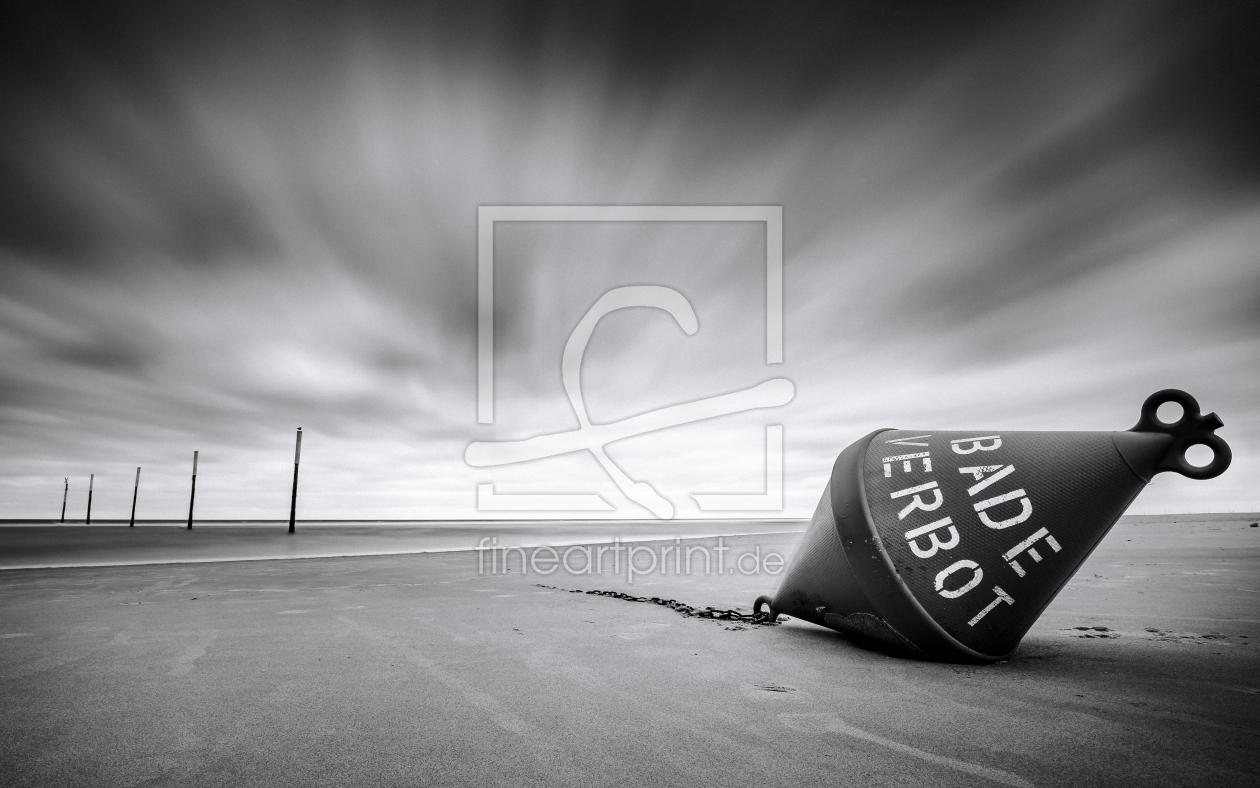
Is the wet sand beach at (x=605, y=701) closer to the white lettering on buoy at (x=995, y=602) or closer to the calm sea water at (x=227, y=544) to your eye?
the white lettering on buoy at (x=995, y=602)

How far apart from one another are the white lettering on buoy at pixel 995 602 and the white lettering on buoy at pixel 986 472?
2.15 feet

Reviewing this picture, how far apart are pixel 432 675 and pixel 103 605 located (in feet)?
20.2

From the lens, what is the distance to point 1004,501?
14.1 ft

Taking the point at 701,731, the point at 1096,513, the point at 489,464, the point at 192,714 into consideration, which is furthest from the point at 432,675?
the point at 489,464

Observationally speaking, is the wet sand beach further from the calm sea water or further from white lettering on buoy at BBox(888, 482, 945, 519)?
the calm sea water

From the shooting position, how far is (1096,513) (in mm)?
4195

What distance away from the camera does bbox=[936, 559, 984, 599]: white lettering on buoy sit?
420cm

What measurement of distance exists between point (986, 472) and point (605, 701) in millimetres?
3035

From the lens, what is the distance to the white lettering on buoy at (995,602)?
13.7 ft

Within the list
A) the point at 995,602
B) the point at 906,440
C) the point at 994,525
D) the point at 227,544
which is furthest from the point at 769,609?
the point at 227,544

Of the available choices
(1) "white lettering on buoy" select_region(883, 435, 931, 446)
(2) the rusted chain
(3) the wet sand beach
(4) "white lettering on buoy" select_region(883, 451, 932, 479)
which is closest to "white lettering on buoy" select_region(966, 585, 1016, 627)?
(3) the wet sand beach

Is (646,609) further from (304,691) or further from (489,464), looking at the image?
(489,464)

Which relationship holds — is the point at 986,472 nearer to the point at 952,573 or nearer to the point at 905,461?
the point at 905,461

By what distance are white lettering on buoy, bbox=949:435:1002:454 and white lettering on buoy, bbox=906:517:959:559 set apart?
0.61 meters
